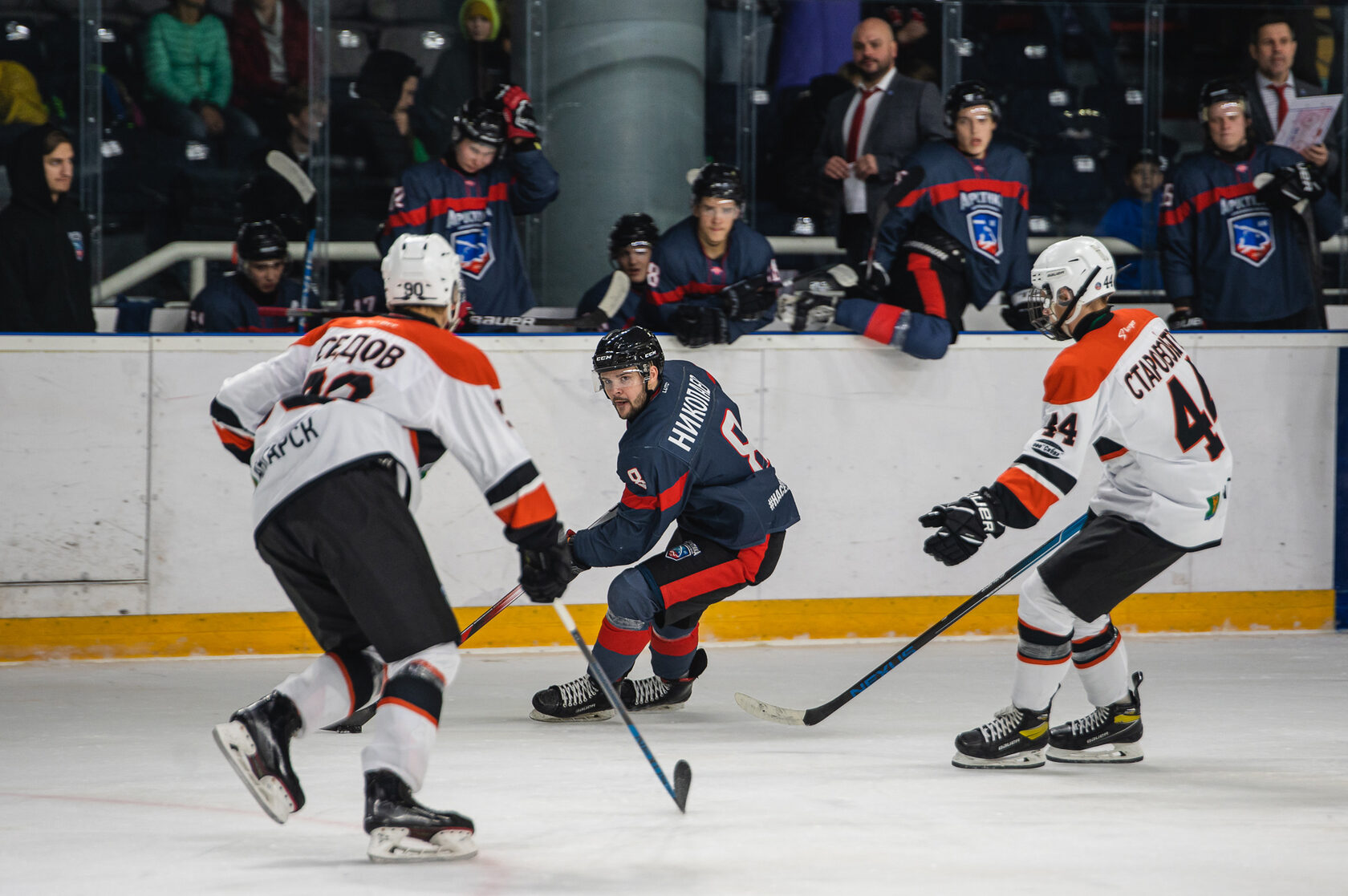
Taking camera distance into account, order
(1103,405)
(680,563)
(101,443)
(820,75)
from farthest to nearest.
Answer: (820,75) → (101,443) → (680,563) → (1103,405)

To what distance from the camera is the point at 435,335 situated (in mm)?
3223

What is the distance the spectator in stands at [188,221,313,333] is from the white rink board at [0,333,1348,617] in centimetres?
52

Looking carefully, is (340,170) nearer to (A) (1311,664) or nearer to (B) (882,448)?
(B) (882,448)

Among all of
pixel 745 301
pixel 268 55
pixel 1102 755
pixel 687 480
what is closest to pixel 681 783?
pixel 687 480

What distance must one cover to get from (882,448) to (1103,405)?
2.08m

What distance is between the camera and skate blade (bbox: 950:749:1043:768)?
3.95 metres

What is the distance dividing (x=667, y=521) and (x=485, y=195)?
2.24m

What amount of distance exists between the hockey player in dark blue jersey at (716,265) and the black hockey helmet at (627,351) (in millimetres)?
1458

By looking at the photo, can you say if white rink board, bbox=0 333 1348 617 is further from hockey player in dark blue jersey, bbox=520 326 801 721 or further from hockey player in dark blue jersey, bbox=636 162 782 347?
hockey player in dark blue jersey, bbox=520 326 801 721

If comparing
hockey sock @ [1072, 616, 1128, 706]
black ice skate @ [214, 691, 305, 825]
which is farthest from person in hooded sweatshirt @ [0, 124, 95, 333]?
hockey sock @ [1072, 616, 1128, 706]

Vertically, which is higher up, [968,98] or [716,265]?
[968,98]

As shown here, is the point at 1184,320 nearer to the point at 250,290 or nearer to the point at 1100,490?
the point at 1100,490

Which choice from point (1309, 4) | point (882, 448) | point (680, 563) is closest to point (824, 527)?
point (882, 448)

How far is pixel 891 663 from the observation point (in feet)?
13.6
